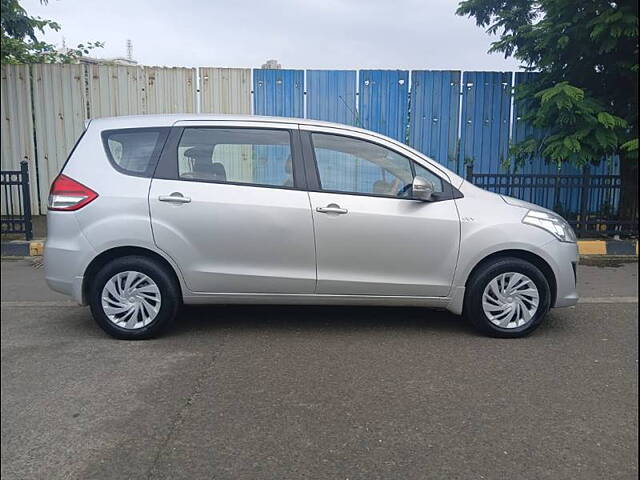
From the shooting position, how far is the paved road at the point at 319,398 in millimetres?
2820

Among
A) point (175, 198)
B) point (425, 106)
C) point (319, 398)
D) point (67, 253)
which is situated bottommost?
point (319, 398)

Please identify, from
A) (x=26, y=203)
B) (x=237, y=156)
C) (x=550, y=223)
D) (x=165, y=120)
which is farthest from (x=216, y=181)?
(x=26, y=203)

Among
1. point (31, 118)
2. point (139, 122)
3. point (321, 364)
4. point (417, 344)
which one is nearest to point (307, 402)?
point (321, 364)

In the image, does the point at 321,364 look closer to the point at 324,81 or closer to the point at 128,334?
the point at 128,334

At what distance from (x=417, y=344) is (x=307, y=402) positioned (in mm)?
1383

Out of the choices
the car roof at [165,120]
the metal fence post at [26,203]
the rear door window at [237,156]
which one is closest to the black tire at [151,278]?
the rear door window at [237,156]

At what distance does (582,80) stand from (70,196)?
7.38 metres

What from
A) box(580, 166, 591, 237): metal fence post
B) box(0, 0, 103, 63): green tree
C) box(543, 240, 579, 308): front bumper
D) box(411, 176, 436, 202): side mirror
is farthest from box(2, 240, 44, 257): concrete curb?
box(580, 166, 591, 237): metal fence post

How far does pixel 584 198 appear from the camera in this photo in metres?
8.88

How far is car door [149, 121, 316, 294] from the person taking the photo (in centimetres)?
445

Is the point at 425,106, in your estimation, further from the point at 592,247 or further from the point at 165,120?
the point at 165,120

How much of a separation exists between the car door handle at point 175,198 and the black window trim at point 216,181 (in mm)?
143

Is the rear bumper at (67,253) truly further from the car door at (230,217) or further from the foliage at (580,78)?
the foliage at (580,78)

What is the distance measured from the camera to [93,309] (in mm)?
4473
